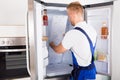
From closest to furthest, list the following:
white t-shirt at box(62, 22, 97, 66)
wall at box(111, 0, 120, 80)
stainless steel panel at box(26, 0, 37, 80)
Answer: stainless steel panel at box(26, 0, 37, 80) < white t-shirt at box(62, 22, 97, 66) < wall at box(111, 0, 120, 80)

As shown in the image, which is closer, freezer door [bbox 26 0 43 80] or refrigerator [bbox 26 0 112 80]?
freezer door [bbox 26 0 43 80]

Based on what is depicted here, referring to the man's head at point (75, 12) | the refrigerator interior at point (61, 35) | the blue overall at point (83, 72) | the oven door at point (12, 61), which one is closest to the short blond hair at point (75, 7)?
the man's head at point (75, 12)

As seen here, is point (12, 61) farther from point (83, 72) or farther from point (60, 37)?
point (83, 72)

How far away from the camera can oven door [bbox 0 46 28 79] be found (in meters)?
1.62

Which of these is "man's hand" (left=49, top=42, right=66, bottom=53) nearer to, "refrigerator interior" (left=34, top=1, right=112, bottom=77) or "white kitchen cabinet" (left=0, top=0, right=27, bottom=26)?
"refrigerator interior" (left=34, top=1, right=112, bottom=77)

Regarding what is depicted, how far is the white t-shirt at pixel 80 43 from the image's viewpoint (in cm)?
156

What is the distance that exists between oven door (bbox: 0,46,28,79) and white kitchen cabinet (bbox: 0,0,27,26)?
251 mm

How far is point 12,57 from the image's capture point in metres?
1.65

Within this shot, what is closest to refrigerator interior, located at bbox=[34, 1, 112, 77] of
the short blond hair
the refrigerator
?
the refrigerator

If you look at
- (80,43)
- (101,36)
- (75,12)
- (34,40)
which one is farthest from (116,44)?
(34,40)

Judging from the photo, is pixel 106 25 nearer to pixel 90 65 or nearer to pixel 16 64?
pixel 90 65

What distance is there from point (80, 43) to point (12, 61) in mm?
624

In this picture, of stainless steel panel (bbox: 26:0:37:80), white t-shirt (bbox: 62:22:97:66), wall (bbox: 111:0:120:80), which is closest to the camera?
stainless steel panel (bbox: 26:0:37:80)

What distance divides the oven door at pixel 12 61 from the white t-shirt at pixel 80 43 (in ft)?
1.32
